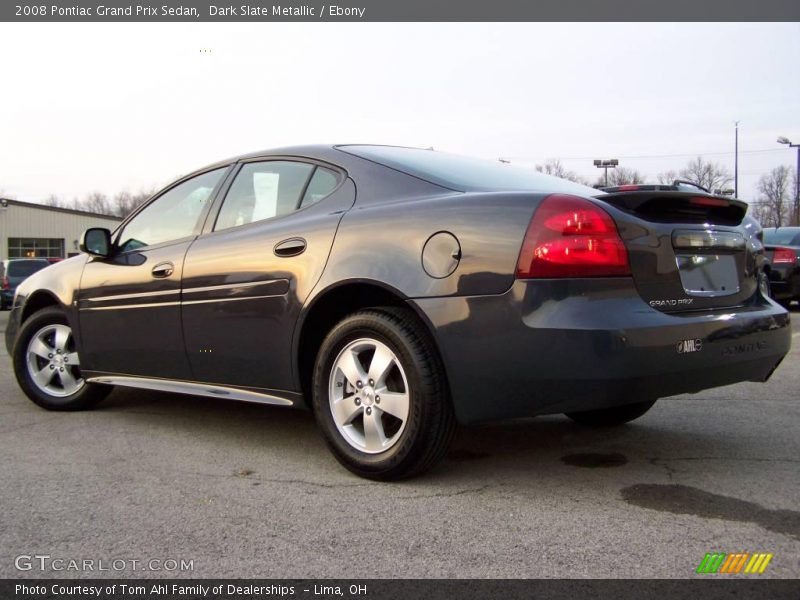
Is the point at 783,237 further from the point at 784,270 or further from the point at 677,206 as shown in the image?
the point at 677,206

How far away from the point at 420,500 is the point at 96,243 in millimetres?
2793

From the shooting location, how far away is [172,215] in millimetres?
4551

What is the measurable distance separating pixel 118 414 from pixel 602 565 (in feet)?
11.5

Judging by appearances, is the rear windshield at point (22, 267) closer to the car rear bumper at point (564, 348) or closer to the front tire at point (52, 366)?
the front tire at point (52, 366)

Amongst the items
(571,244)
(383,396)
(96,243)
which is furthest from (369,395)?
(96,243)

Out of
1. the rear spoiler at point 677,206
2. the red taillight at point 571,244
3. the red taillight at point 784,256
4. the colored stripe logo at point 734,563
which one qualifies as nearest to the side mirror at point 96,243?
the red taillight at point 571,244

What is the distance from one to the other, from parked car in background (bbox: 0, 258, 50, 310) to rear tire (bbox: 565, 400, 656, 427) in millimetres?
19712

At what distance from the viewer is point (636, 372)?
2.80 m

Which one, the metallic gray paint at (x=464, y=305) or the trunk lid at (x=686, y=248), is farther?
the trunk lid at (x=686, y=248)

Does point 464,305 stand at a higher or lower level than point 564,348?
higher

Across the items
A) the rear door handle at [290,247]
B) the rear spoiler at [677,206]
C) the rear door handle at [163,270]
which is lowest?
the rear door handle at [163,270]

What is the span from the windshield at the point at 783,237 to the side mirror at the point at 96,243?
11.3 metres

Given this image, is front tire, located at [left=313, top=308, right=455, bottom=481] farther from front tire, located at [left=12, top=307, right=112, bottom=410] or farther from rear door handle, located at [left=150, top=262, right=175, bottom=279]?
front tire, located at [left=12, top=307, right=112, bottom=410]

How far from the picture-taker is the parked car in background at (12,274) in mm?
21714
